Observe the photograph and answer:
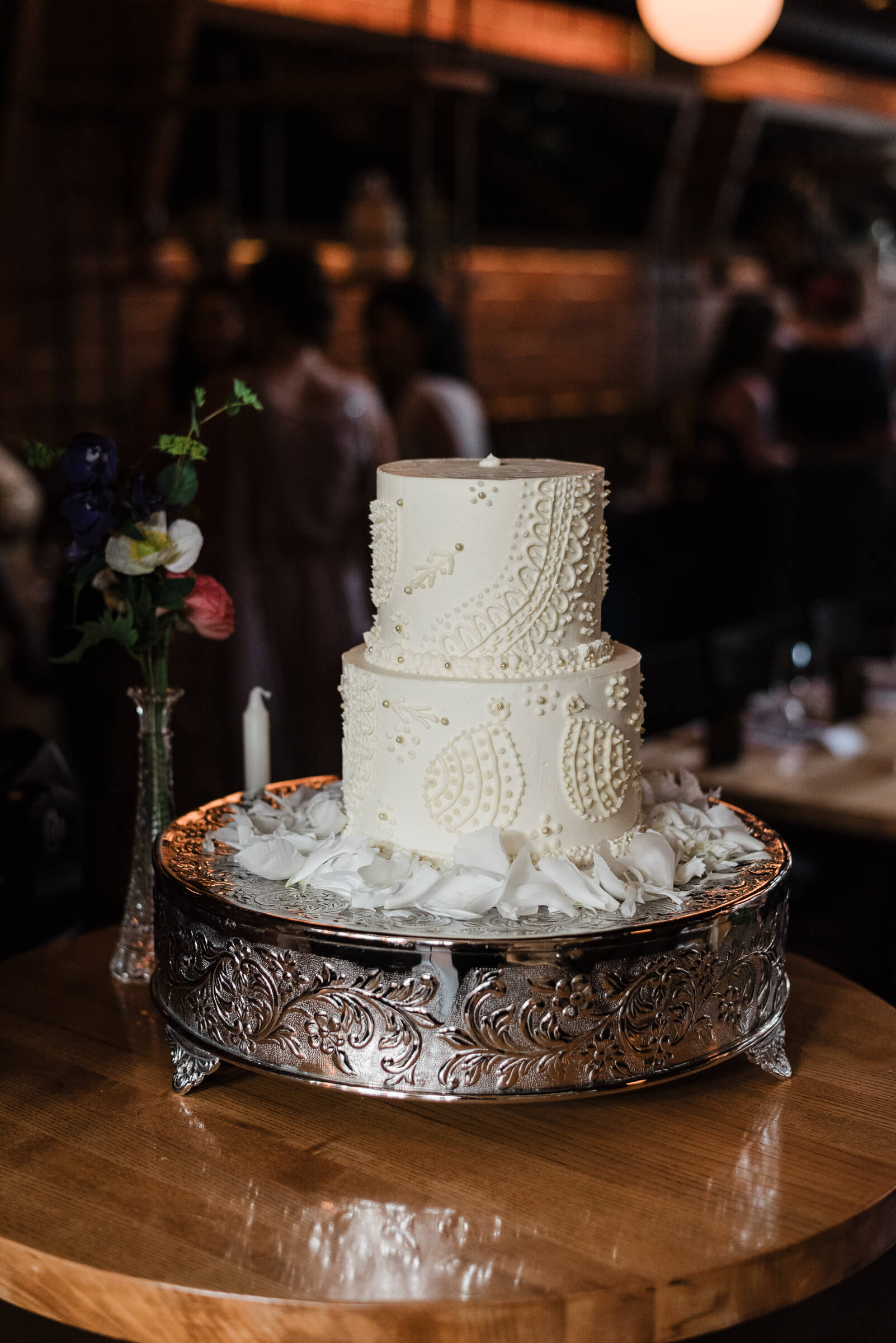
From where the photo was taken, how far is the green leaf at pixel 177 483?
5.10ft

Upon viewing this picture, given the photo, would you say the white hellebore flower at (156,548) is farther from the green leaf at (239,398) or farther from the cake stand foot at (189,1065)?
the cake stand foot at (189,1065)

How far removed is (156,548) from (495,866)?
53cm

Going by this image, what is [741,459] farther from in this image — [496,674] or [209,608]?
[496,674]

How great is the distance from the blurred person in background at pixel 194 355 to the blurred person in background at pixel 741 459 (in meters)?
2.68

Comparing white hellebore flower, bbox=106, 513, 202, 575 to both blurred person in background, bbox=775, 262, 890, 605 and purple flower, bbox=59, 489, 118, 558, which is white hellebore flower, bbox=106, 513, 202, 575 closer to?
purple flower, bbox=59, 489, 118, 558

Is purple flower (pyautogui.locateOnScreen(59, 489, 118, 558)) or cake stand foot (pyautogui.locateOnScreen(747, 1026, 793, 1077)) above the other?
purple flower (pyautogui.locateOnScreen(59, 489, 118, 558))

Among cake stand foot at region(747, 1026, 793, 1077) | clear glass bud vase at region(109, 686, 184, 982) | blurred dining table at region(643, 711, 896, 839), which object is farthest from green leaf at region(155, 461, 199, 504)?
blurred dining table at region(643, 711, 896, 839)

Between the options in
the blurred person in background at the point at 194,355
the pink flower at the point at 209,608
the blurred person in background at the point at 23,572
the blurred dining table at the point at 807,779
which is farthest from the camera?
the blurred person in background at the point at 23,572

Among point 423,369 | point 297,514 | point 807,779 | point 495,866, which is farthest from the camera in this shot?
point 423,369

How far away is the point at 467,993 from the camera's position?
1236mm

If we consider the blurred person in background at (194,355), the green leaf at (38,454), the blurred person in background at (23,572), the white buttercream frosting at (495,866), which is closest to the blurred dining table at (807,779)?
the white buttercream frosting at (495,866)

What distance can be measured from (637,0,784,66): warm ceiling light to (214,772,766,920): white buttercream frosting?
9.44 ft

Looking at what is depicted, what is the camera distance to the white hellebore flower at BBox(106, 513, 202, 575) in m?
1.54

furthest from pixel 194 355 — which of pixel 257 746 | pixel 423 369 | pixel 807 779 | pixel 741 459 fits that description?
pixel 741 459
